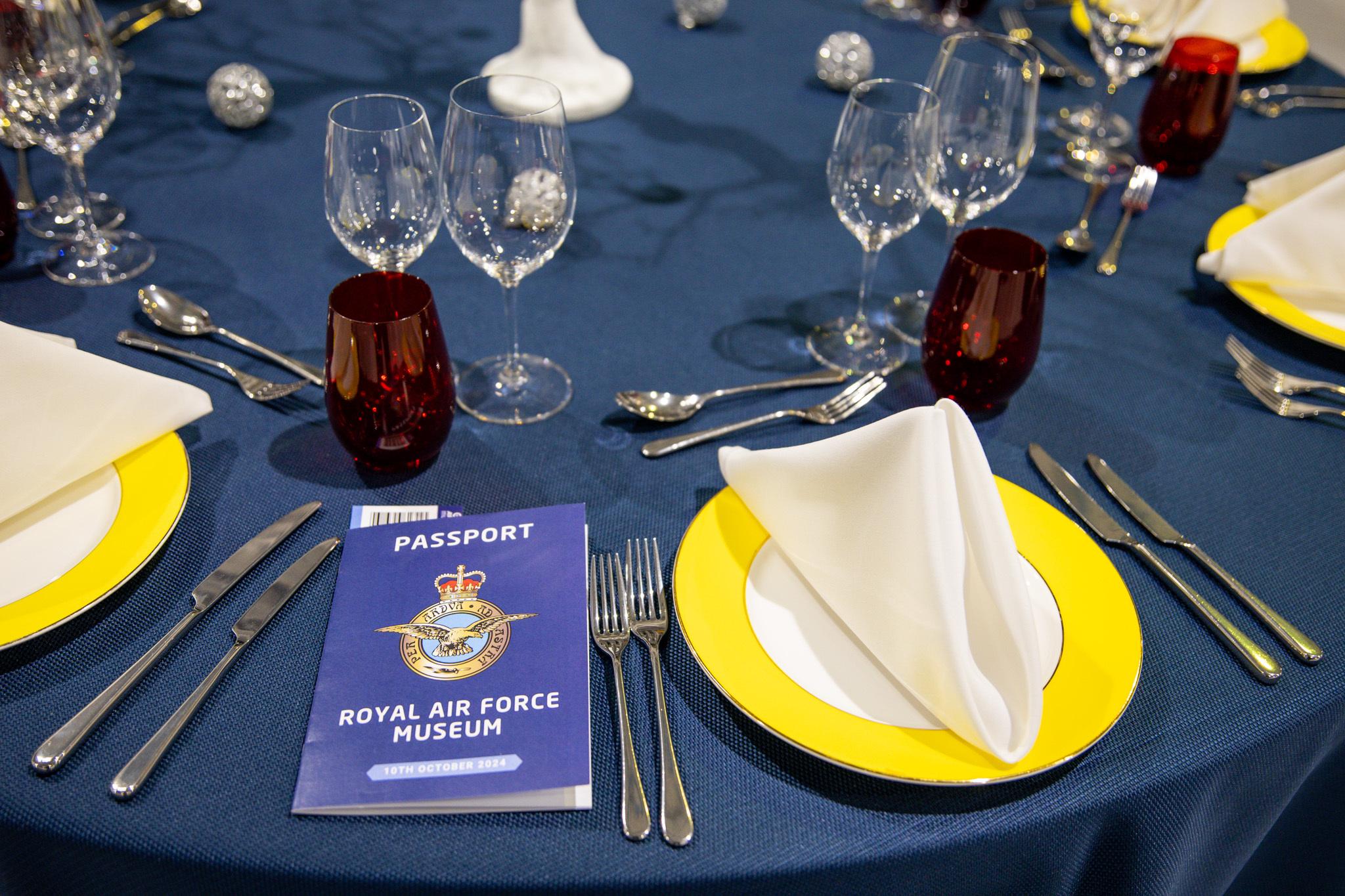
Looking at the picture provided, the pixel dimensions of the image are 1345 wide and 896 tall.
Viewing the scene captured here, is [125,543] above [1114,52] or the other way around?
the other way around

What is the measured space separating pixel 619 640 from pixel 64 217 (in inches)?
36.7

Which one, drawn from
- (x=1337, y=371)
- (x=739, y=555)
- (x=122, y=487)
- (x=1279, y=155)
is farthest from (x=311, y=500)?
(x=1279, y=155)

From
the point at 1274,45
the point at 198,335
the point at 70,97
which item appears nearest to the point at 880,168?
the point at 198,335

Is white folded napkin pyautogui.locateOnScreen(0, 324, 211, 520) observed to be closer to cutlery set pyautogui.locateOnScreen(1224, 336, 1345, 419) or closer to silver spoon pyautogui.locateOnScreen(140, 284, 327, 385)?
silver spoon pyautogui.locateOnScreen(140, 284, 327, 385)

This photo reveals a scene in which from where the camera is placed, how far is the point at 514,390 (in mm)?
1021

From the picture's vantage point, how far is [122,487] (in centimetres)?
83

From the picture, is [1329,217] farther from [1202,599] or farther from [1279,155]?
[1202,599]

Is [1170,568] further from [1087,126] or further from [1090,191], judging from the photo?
[1087,126]

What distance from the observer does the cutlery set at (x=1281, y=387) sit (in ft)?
3.40

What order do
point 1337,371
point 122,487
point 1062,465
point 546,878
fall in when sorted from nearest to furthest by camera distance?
1. point 546,878
2. point 122,487
3. point 1062,465
4. point 1337,371

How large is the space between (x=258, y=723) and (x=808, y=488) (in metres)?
0.41

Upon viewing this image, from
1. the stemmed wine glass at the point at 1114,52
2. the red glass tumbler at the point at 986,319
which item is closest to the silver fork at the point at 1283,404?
the red glass tumbler at the point at 986,319

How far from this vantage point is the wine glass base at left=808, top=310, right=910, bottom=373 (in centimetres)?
109

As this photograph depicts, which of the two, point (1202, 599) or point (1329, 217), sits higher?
point (1329, 217)
